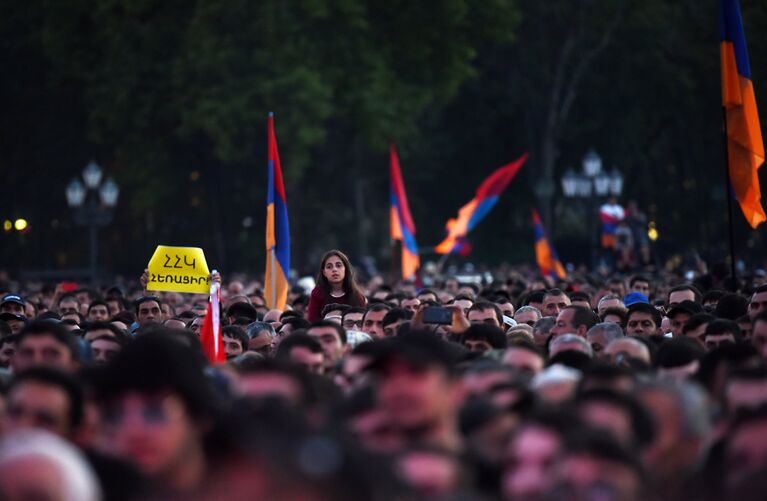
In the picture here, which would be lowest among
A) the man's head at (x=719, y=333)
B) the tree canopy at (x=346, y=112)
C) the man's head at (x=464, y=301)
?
the man's head at (x=719, y=333)

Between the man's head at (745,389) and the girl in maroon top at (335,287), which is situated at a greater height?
the girl in maroon top at (335,287)

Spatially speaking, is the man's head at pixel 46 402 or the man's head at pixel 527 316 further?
the man's head at pixel 527 316

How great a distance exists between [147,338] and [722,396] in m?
2.85

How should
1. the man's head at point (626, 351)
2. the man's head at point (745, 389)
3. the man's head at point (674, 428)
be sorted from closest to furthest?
the man's head at point (674, 428) → the man's head at point (745, 389) → the man's head at point (626, 351)

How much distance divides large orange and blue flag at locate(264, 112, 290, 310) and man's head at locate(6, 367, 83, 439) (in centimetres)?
1140

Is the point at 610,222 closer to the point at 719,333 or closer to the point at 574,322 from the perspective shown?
the point at 574,322

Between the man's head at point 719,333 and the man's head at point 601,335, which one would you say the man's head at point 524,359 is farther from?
the man's head at point 601,335

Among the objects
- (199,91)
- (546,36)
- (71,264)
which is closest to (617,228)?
(199,91)

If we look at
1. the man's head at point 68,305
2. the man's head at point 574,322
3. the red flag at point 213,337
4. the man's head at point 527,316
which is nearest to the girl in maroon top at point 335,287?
the man's head at point 527,316

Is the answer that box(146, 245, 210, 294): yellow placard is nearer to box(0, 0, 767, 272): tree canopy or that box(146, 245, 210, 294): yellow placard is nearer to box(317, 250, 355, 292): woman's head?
box(317, 250, 355, 292): woman's head

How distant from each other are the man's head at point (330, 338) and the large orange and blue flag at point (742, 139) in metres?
6.85

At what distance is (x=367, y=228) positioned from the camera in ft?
176

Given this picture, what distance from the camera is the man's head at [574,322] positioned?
41.3 feet

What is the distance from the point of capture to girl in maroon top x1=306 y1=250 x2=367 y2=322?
1583cm
